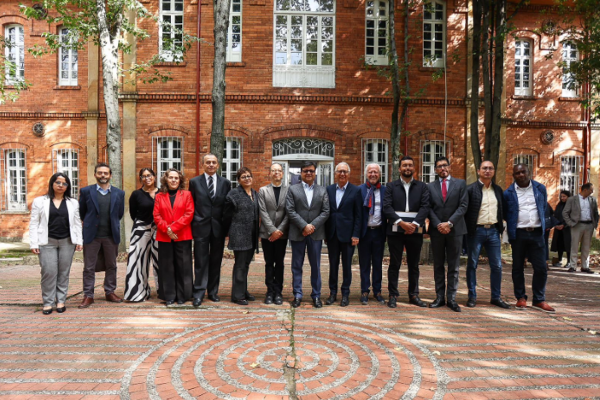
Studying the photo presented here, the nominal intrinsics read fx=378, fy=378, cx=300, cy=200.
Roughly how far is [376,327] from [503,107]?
1193 cm

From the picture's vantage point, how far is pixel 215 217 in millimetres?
5656

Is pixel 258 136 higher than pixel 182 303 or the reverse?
higher

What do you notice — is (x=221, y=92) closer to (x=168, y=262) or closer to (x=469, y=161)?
(x=168, y=262)

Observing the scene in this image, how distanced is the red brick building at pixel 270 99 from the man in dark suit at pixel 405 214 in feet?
23.6

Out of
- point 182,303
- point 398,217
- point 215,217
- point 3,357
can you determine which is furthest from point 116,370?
point 398,217

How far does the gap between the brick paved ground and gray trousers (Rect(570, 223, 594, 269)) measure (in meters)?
4.02

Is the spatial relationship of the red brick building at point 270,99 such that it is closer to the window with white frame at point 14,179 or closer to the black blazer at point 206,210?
the window with white frame at point 14,179

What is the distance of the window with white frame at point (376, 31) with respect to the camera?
12.9 m

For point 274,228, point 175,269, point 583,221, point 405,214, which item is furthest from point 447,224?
point 583,221

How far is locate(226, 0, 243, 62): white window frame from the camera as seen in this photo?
12664 mm

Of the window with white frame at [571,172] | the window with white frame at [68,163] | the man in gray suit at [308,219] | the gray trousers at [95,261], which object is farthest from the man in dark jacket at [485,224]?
the window with white frame at [68,163]

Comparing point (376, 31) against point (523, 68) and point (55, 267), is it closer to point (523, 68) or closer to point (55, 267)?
point (523, 68)

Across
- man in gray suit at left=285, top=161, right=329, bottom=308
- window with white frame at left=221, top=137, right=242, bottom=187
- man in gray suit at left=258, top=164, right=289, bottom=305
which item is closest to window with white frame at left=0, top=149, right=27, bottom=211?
window with white frame at left=221, top=137, right=242, bottom=187

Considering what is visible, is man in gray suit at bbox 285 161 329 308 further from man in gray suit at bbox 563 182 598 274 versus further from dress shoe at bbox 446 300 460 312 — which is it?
man in gray suit at bbox 563 182 598 274
